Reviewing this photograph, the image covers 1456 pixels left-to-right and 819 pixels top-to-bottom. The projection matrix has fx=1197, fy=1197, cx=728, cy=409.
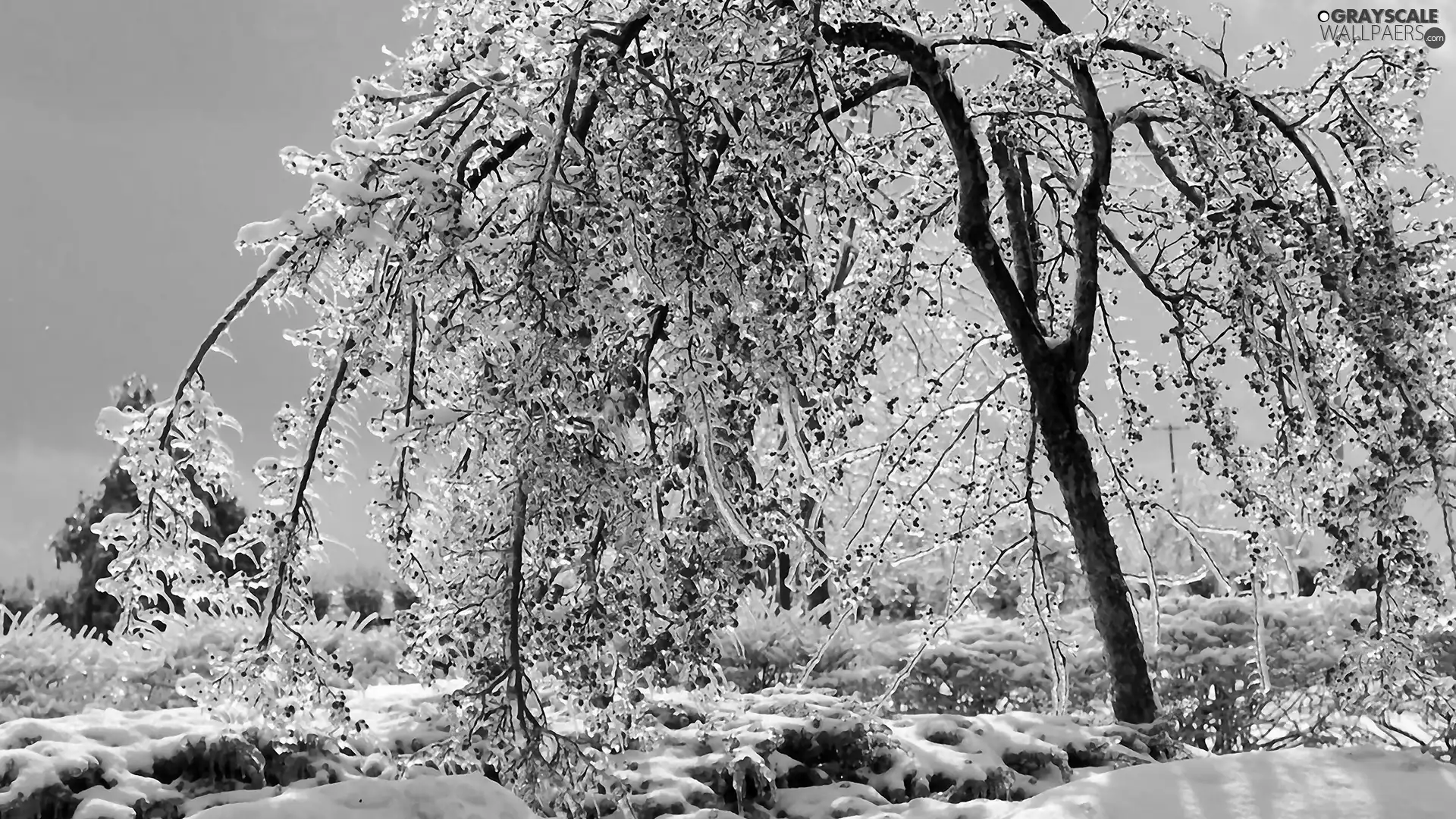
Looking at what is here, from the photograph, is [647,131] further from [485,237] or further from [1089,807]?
[1089,807]

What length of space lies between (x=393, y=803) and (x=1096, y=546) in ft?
14.1

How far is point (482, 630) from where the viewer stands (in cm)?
413

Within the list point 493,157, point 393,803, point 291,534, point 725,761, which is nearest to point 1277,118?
point 493,157

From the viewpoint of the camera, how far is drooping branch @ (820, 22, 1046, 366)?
5812 millimetres

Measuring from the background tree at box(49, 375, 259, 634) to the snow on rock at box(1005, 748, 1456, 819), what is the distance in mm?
11551

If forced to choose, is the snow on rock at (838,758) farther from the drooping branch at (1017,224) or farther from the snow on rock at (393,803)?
the drooping branch at (1017,224)

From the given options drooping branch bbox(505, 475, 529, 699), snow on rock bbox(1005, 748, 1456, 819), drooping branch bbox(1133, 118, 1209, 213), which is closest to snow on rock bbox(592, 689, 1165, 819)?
drooping branch bbox(505, 475, 529, 699)

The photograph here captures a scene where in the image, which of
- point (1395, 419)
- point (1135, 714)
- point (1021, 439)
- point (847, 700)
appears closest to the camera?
point (1395, 419)

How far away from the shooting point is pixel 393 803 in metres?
3.41

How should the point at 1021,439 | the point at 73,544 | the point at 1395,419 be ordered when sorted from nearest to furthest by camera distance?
the point at 1395,419 < the point at 1021,439 < the point at 73,544

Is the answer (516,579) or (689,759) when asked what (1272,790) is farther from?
(689,759)

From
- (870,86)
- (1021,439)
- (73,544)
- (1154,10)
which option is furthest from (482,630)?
(73,544)

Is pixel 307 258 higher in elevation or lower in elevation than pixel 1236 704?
higher

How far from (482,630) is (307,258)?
54.0 inches
